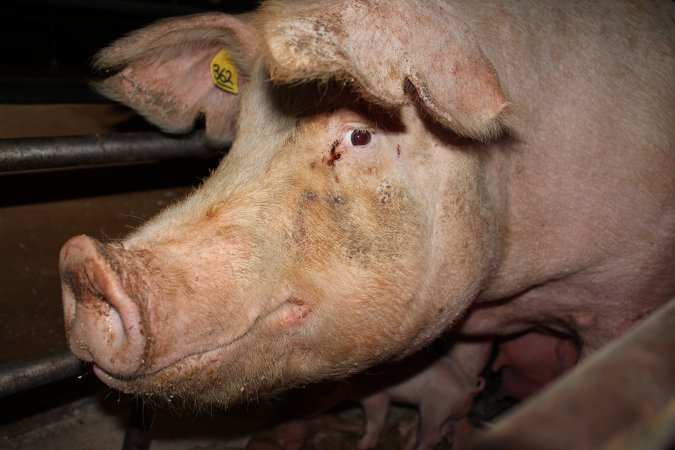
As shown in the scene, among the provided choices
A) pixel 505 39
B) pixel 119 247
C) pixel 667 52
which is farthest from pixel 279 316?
pixel 667 52

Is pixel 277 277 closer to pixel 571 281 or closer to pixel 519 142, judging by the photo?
pixel 519 142

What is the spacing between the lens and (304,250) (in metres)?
1.81

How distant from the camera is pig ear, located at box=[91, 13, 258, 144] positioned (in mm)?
2365

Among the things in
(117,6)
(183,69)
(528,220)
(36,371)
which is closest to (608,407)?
(528,220)

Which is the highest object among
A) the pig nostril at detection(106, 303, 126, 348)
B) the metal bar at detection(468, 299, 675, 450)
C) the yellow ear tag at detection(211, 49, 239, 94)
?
the metal bar at detection(468, 299, 675, 450)

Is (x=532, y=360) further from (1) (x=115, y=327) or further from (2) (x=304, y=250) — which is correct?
(1) (x=115, y=327)

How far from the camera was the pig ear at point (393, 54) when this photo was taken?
1.37 meters

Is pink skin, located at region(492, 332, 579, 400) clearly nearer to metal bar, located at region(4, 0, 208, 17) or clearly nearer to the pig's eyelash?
the pig's eyelash

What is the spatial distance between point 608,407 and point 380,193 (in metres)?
1.30

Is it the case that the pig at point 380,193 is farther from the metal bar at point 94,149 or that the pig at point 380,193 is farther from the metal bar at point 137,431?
the metal bar at point 137,431

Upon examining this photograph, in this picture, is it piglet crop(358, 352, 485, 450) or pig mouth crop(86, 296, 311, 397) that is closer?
pig mouth crop(86, 296, 311, 397)

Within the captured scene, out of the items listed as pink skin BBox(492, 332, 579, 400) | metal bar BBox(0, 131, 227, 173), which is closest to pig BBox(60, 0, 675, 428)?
metal bar BBox(0, 131, 227, 173)

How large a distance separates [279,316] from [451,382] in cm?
211

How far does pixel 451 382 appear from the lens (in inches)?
144
